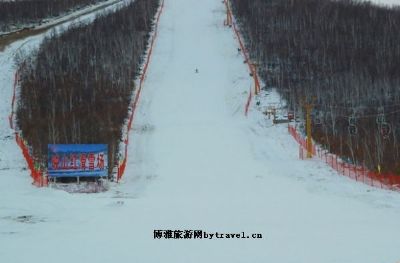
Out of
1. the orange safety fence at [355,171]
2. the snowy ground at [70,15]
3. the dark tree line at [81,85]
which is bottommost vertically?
the orange safety fence at [355,171]

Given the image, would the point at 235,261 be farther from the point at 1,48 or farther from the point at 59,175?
the point at 1,48

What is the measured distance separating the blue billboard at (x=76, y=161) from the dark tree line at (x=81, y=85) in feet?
6.32

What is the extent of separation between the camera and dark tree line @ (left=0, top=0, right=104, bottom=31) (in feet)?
175

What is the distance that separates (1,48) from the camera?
3975 centimetres

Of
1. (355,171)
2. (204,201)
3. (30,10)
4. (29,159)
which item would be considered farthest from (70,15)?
(204,201)

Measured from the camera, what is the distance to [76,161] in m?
21.0

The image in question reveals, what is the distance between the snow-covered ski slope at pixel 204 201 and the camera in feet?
35.8

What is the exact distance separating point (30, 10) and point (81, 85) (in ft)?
91.0

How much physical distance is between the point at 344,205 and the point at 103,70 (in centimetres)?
2389

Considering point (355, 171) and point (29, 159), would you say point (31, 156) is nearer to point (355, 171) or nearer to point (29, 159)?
point (29, 159)

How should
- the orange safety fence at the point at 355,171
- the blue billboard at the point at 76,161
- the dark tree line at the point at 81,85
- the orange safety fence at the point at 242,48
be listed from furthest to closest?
the orange safety fence at the point at 242,48 < the dark tree line at the point at 81,85 < the blue billboard at the point at 76,161 < the orange safety fence at the point at 355,171

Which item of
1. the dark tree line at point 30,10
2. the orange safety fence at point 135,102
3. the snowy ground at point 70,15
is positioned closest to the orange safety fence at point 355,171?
the orange safety fence at point 135,102

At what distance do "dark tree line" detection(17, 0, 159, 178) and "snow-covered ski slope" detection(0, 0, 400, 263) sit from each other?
1067mm

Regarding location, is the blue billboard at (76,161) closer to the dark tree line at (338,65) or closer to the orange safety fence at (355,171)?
the orange safety fence at (355,171)
